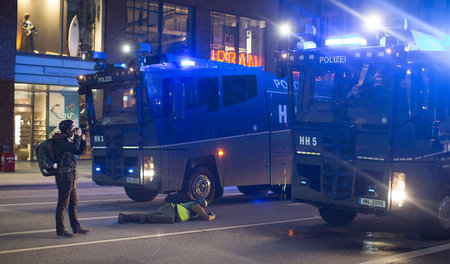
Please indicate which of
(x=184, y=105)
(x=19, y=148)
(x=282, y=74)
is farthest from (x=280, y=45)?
(x=282, y=74)

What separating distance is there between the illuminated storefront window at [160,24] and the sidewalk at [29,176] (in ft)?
23.5

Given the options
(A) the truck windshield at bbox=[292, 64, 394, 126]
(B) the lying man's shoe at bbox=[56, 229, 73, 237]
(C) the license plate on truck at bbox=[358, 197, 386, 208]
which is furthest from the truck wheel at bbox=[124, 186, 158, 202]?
(C) the license plate on truck at bbox=[358, 197, 386, 208]

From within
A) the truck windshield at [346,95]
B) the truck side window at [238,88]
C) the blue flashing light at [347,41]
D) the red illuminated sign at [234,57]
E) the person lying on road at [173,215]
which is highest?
the red illuminated sign at [234,57]

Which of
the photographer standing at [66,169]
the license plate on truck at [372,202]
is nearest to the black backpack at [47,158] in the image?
the photographer standing at [66,169]

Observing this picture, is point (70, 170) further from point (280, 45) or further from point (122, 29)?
point (280, 45)

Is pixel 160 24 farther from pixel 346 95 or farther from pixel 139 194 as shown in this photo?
pixel 346 95

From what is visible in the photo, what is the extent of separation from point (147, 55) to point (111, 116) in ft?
5.59

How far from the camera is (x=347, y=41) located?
964 cm

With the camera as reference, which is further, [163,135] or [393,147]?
[163,135]

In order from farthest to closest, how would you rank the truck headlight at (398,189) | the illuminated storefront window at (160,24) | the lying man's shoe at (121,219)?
the illuminated storefront window at (160,24) < the lying man's shoe at (121,219) < the truck headlight at (398,189)

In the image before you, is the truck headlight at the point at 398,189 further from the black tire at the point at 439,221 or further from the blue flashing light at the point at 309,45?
the blue flashing light at the point at 309,45

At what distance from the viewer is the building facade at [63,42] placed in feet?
82.7

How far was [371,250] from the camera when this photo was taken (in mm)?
8500

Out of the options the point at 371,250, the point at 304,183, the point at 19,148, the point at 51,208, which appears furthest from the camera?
the point at 19,148
